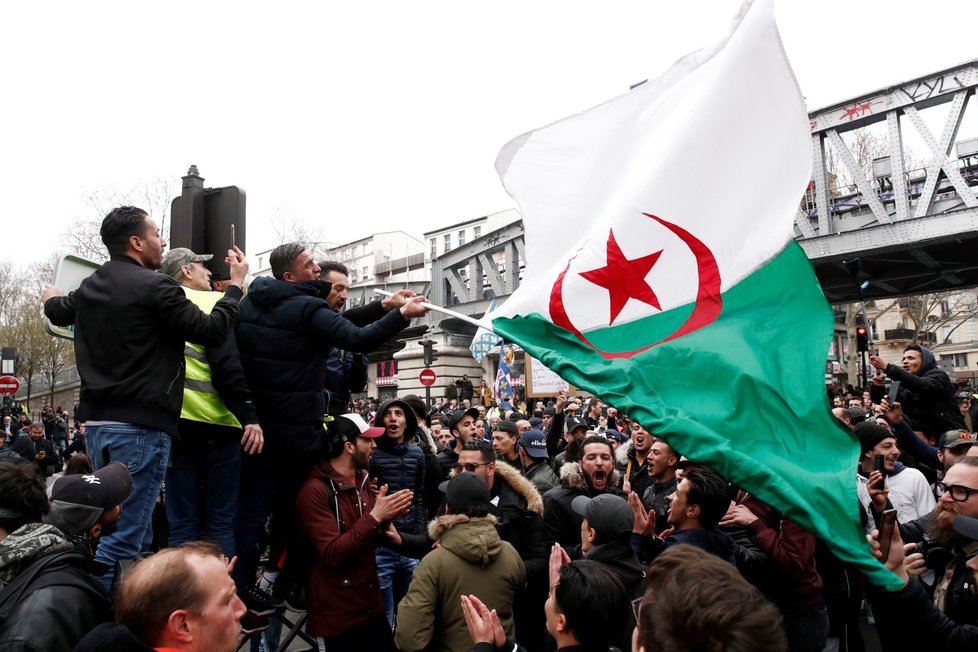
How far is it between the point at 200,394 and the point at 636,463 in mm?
4423

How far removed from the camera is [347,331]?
3680mm

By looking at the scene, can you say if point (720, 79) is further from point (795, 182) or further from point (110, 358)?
point (110, 358)

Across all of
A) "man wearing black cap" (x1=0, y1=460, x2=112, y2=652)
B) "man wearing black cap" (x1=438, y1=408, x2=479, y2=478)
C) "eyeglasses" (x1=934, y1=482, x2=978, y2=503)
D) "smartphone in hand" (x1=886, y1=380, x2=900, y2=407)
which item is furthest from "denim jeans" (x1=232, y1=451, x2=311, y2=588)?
"smartphone in hand" (x1=886, y1=380, x2=900, y2=407)

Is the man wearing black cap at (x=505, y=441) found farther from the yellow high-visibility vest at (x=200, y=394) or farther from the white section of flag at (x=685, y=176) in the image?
the yellow high-visibility vest at (x=200, y=394)

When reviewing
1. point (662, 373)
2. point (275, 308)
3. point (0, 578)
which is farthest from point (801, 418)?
point (0, 578)

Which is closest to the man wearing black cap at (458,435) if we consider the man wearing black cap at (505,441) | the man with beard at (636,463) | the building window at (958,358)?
the man wearing black cap at (505,441)

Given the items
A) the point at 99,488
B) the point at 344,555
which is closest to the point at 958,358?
the point at 344,555

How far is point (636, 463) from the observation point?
6871 mm

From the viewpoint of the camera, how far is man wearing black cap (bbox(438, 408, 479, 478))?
21.9ft

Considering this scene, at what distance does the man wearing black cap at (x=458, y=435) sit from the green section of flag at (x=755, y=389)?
3220 mm

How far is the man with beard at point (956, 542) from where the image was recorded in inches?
110

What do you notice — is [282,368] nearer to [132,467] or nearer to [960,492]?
[132,467]

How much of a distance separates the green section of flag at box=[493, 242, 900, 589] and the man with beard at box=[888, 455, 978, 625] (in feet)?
1.77

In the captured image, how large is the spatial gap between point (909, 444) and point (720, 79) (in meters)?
4.41
